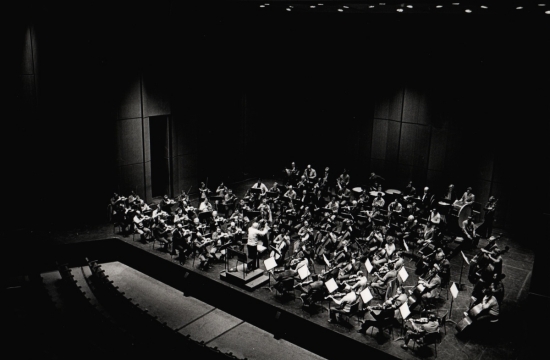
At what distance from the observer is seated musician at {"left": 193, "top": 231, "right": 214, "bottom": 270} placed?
522 inches

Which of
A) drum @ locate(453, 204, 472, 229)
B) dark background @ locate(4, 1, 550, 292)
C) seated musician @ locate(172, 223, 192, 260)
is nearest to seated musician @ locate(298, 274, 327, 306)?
seated musician @ locate(172, 223, 192, 260)

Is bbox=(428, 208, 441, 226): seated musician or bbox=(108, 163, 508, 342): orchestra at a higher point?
bbox=(428, 208, 441, 226): seated musician

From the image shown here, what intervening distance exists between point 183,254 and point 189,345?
15.0 ft

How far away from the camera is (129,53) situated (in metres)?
16.4

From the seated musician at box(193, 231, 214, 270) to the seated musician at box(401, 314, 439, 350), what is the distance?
527cm

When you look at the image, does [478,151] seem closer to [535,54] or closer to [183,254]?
[535,54]

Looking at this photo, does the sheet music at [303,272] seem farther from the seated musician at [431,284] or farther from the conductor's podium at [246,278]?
the seated musician at [431,284]

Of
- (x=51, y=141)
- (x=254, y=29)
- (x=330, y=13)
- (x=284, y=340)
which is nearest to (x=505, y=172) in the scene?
(x=330, y=13)

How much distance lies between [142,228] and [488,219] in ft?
30.8

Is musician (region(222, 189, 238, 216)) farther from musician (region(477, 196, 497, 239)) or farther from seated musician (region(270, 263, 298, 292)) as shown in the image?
musician (region(477, 196, 497, 239))

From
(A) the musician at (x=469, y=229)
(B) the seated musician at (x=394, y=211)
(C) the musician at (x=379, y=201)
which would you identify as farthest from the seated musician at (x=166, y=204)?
(A) the musician at (x=469, y=229)

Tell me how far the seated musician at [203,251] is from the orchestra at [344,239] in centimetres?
2

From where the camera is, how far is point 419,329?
9.92 m

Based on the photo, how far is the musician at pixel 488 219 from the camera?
568 inches
